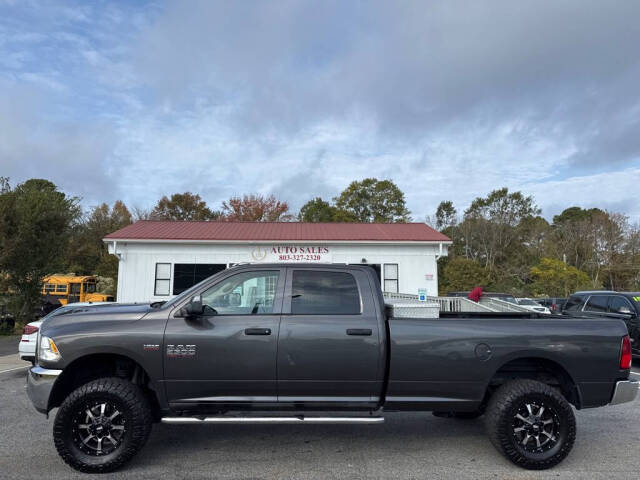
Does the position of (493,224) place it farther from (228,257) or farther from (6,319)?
(6,319)

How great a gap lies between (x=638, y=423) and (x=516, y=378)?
8.65 feet

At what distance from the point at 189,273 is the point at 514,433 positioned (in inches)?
576

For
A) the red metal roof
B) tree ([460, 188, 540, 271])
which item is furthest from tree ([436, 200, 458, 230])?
the red metal roof

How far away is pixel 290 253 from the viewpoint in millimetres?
17688

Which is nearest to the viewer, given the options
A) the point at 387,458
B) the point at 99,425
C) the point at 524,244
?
the point at 99,425

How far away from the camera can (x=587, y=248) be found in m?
36.9

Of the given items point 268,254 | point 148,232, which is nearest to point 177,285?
point 148,232

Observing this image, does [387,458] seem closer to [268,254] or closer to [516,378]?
[516,378]

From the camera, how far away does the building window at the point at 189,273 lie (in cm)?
1716

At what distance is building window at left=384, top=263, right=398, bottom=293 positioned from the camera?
17453mm

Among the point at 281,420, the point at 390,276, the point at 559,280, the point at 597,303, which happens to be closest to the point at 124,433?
the point at 281,420

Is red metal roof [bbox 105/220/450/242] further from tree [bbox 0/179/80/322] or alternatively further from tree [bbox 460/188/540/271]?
tree [bbox 460/188/540/271]

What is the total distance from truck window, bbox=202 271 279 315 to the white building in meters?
12.6

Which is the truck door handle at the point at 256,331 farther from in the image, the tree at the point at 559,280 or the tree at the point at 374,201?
the tree at the point at 374,201
